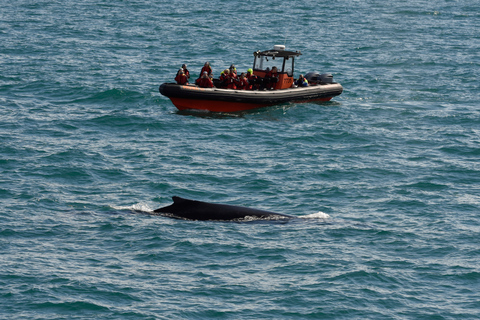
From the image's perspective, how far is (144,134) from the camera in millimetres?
30344

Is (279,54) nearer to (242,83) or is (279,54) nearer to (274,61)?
(274,61)

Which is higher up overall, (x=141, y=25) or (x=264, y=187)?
(x=141, y=25)

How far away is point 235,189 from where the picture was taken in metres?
23.8

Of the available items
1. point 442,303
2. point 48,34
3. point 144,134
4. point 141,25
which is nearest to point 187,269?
point 442,303

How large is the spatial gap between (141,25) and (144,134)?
30387 mm

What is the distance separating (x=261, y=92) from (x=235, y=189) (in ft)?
38.4

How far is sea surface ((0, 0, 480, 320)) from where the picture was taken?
16656mm

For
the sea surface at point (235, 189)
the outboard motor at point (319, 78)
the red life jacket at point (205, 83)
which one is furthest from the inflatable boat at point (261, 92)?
the sea surface at point (235, 189)

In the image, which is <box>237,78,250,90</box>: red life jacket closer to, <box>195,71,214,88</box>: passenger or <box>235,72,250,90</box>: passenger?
<box>235,72,250,90</box>: passenger

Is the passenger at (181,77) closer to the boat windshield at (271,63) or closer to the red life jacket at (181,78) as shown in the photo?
the red life jacket at (181,78)

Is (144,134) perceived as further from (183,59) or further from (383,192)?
(183,59)

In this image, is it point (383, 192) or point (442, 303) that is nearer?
point (442, 303)

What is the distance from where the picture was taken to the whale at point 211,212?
806 inches


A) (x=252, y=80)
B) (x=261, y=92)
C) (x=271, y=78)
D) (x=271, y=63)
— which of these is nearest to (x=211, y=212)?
(x=261, y=92)
